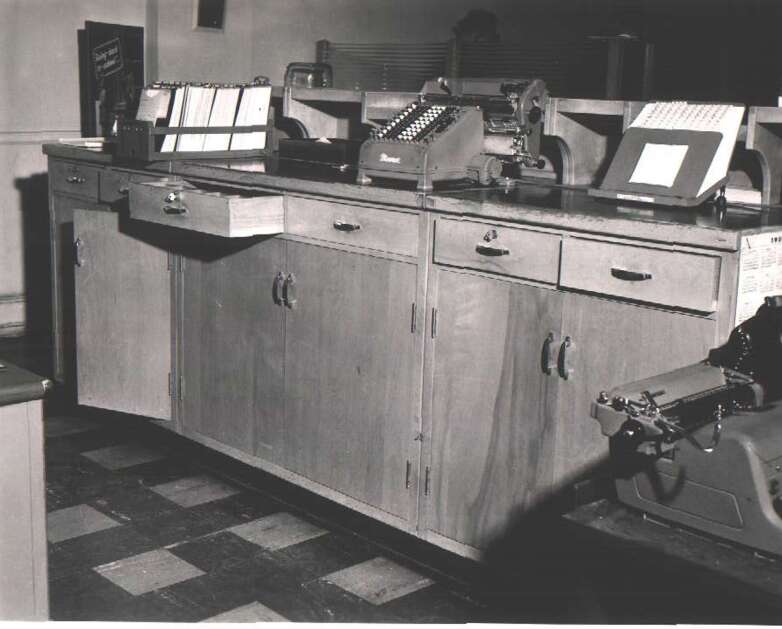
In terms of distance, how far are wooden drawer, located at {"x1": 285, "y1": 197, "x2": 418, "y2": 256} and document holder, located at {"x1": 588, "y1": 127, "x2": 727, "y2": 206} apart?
553 millimetres

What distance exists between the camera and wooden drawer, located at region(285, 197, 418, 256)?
2.92m

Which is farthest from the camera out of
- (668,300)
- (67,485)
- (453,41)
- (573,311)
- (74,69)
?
(453,41)

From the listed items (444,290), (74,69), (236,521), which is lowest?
(236,521)

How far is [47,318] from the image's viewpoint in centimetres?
583

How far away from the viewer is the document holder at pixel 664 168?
8.46 feet

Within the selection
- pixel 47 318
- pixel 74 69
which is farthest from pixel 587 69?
pixel 47 318

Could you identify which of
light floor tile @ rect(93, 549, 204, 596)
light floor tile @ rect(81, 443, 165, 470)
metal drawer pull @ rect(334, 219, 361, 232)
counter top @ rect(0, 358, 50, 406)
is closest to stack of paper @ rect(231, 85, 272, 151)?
metal drawer pull @ rect(334, 219, 361, 232)

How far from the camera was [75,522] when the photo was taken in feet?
10.7

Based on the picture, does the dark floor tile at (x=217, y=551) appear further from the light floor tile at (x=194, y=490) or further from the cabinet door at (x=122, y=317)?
the cabinet door at (x=122, y=317)

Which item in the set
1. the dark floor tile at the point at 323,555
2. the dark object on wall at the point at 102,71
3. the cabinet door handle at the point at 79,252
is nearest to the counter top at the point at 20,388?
the dark floor tile at the point at 323,555

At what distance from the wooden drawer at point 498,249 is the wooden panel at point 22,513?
4.16ft

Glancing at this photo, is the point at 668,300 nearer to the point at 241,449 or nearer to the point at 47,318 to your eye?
the point at 241,449

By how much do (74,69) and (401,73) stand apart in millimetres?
3039

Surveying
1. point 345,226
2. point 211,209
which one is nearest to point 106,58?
point 211,209
